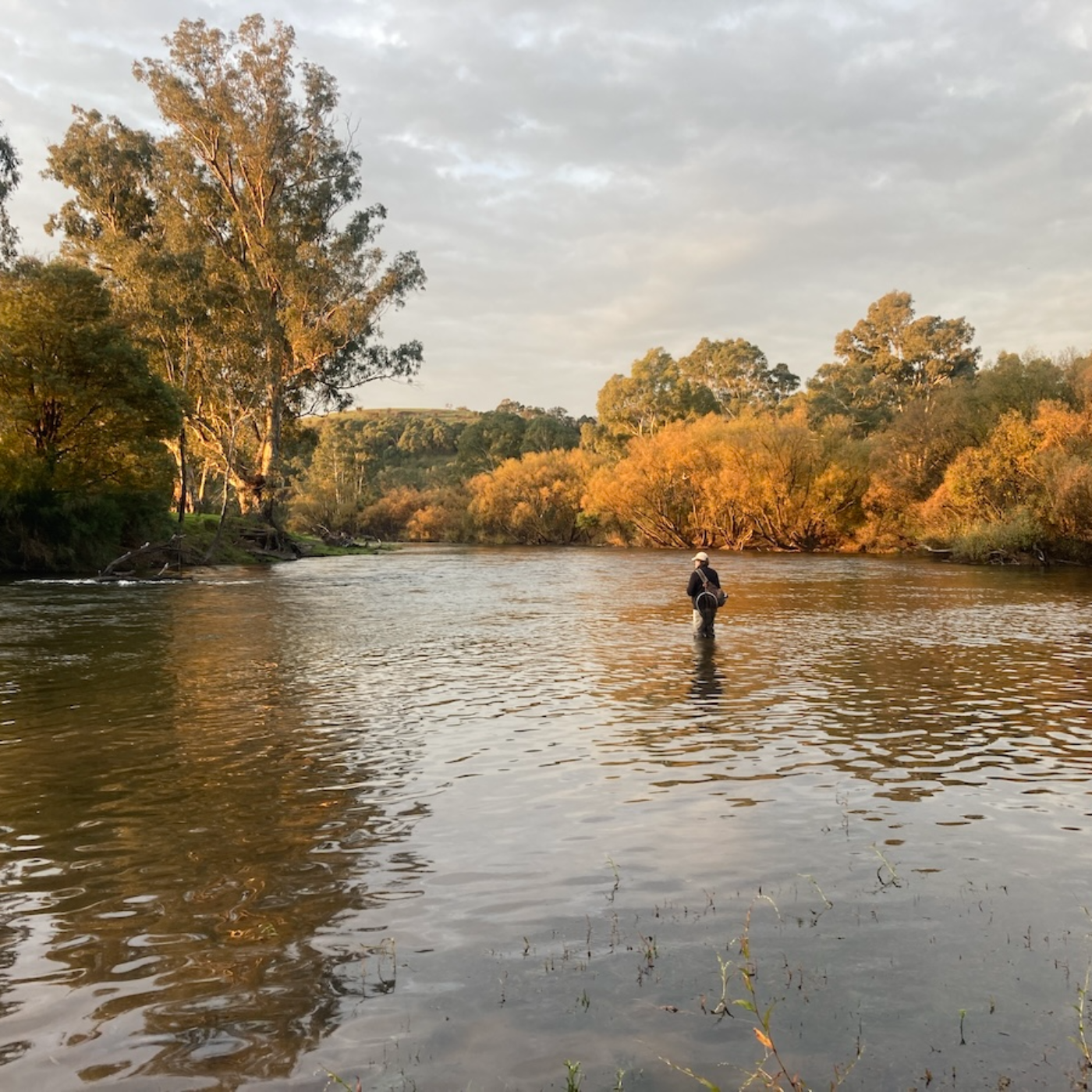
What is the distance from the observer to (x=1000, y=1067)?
4.48 meters

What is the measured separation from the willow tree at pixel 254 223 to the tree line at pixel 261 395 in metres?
0.16

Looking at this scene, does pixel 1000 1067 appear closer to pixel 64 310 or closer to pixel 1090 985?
pixel 1090 985

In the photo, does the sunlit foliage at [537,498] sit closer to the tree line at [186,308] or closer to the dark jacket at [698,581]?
the tree line at [186,308]

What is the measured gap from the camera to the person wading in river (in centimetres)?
1977

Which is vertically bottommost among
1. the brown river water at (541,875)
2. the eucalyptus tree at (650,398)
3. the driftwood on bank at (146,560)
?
the brown river water at (541,875)

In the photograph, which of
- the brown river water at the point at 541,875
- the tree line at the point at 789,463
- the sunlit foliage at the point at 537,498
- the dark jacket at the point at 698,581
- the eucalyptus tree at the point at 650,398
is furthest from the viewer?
the eucalyptus tree at the point at 650,398

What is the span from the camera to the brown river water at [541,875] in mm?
4672

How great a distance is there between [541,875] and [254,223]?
192ft

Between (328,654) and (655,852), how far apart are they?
1273 centimetres

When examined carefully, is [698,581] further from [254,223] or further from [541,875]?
[254,223]

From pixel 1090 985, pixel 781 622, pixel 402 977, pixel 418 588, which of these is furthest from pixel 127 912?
pixel 418 588

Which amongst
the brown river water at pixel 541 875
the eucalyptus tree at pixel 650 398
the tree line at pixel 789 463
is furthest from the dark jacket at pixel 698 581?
the eucalyptus tree at pixel 650 398

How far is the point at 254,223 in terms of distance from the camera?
57219 mm

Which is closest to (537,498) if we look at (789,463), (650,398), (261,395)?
(650,398)
